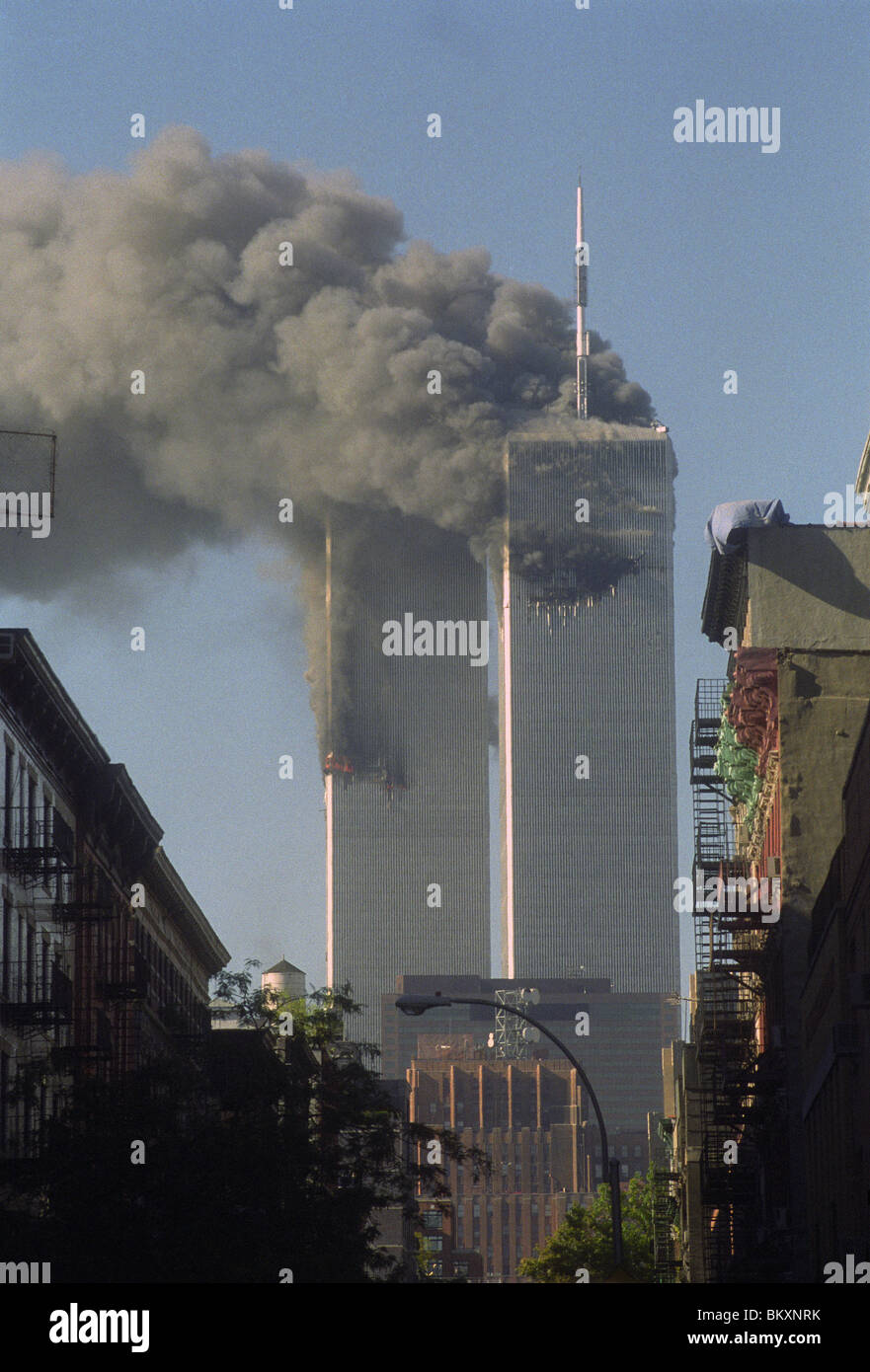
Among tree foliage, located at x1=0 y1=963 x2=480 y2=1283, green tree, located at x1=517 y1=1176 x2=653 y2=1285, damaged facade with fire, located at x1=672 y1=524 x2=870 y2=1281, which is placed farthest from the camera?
green tree, located at x1=517 y1=1176 x2=653 y2=1285

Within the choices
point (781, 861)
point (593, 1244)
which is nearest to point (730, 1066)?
point (781, 861)

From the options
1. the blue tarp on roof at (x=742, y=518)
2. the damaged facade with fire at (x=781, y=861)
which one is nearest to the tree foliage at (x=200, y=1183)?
the damaged facade with fire at (x=781, y=861)

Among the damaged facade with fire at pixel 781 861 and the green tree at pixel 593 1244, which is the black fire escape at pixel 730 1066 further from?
the green tree at pixel 593 1244

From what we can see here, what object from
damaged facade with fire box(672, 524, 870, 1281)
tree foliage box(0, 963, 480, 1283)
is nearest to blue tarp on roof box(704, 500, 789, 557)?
damaged facade with fire box(672, 524, 870, 1281)

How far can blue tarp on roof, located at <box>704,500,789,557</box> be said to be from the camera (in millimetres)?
61031

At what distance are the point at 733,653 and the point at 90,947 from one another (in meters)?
17.7

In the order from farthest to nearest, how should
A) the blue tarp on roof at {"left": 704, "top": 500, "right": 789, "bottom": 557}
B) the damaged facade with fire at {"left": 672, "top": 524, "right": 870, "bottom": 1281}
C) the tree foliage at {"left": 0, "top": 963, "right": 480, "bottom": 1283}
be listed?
the blue tarp on roof at {"left": 704, "top": 500, "right": 789, "bottom": 557}, the damaged facade with fire at {"left": 672, "top": 524, "right": 870, "bottom": 1281}, the tree foliage at {"left": 0, "top": 963, "right": 480, "bottom": 1283}

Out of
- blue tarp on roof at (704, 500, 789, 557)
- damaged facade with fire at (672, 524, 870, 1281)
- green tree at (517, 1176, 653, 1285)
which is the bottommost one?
green tree at (517, 1176, 653, 1285)

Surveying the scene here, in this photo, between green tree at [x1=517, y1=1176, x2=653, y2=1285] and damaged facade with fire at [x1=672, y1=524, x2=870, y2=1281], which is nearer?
damaged facade with fire at [x1=672, y1=524, x2=870, y2=1281]

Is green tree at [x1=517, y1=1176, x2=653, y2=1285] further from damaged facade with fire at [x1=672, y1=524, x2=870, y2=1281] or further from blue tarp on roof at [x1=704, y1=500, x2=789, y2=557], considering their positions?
blue tarp on roof at [x1=704, y1=500, x2=789, y2=557]

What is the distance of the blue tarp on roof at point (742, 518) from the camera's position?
61.0 m

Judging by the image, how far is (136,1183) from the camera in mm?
38938
